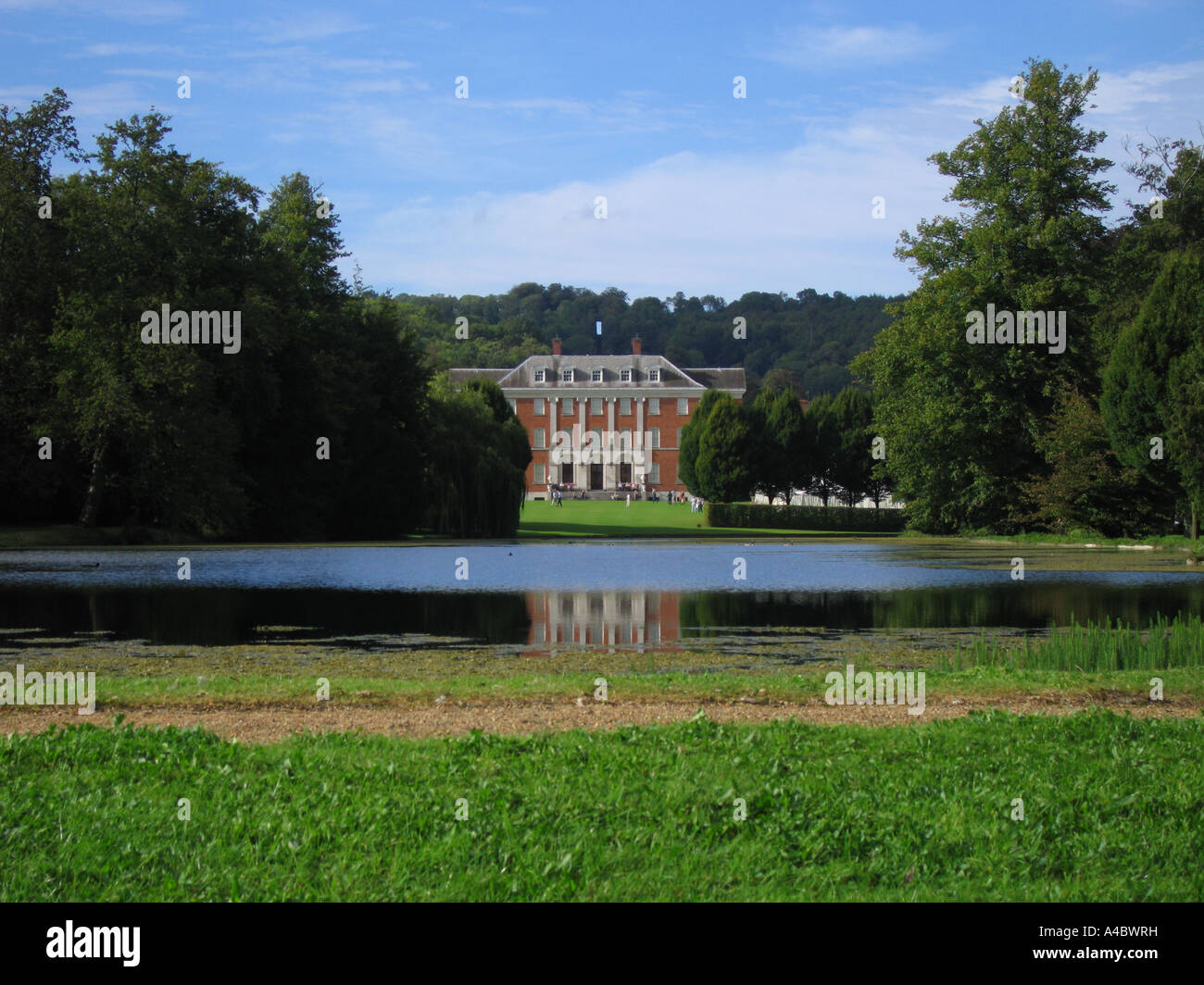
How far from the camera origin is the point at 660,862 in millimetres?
5102

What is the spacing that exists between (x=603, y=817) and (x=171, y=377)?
32687mm

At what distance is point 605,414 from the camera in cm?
10875

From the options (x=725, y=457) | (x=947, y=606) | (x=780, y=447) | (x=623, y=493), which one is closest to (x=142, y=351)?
(x=947, y=606)

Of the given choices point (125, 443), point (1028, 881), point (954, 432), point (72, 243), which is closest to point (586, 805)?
point (1028, 881)

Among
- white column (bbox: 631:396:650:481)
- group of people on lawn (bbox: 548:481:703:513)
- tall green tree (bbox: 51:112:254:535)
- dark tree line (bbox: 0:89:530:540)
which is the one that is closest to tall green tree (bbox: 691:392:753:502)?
group of people on lawn (bbox: 548:481:703:513)

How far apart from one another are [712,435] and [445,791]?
63651mm

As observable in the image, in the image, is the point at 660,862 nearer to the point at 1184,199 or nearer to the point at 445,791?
the point at 445,791

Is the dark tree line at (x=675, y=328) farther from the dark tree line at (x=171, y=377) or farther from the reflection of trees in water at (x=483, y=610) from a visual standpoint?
the reflection of trees in water at (x=483, y=610)

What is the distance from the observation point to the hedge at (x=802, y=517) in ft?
194

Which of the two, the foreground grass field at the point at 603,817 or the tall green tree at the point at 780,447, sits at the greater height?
the tall green tree at the point at 780,447

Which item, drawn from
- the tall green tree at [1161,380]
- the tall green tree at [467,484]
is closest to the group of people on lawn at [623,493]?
the tall green tree at [467,484]
